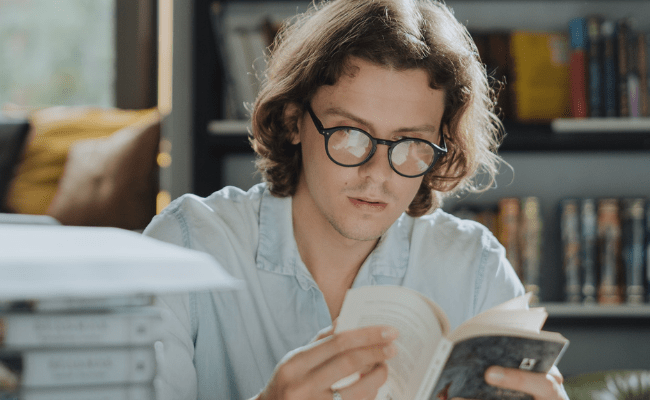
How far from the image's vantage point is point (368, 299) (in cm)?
63

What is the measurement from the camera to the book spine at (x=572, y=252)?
1802 millimetres

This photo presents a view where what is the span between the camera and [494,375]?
64 cm

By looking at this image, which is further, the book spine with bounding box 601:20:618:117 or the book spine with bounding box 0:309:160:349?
the book spine with bounding box 601:20:618:117

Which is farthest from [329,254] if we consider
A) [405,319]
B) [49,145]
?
[49,145]

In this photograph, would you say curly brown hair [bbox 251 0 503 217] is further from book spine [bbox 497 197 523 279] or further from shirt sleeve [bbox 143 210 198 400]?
book spine [bbox 497 197 523 279]

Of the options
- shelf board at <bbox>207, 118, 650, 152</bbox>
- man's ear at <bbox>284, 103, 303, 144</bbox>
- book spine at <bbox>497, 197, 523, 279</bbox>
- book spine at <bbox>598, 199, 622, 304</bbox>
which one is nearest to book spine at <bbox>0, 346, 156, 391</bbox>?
man's ear at <bbox>284, 103, 303, 144</bbox>

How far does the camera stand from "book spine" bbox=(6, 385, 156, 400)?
0.35 metres

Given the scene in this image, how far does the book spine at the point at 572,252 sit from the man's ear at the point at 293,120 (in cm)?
105

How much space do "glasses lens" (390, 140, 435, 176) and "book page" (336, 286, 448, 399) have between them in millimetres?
381

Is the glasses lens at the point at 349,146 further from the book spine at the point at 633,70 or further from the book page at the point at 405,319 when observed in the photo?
the book spine at the point at 633,70

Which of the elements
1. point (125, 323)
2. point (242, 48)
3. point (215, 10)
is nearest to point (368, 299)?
point (125, 323)

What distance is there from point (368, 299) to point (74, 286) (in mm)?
374

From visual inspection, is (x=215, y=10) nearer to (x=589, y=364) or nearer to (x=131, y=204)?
(x=131, y=204)

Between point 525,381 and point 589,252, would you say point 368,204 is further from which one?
point 589,252
